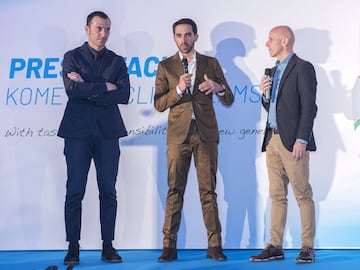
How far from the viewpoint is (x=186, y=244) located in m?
5.09

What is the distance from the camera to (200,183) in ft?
14.6

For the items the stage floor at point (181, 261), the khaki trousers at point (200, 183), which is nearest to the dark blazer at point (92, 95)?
the khaki trousers at point (200, 183)

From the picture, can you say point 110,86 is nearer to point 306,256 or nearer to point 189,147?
point 189,147

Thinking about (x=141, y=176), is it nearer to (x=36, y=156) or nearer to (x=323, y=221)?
(x=36, y=156)

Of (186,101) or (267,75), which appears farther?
(186,101)

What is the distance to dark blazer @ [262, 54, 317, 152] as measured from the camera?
169 inches

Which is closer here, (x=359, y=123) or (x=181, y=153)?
(x=181, y=153)

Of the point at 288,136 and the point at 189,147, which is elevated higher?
the point at 288,136

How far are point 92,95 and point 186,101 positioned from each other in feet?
2.27

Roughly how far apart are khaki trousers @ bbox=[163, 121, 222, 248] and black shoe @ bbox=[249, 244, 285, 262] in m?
0.28

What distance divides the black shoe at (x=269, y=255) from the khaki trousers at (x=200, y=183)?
0.28m

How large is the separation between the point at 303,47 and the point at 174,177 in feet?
5.42

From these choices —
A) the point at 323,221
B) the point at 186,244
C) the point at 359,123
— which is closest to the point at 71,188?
the point at 186,244

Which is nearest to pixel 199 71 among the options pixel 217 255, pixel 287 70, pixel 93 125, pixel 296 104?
pixel 287 70
